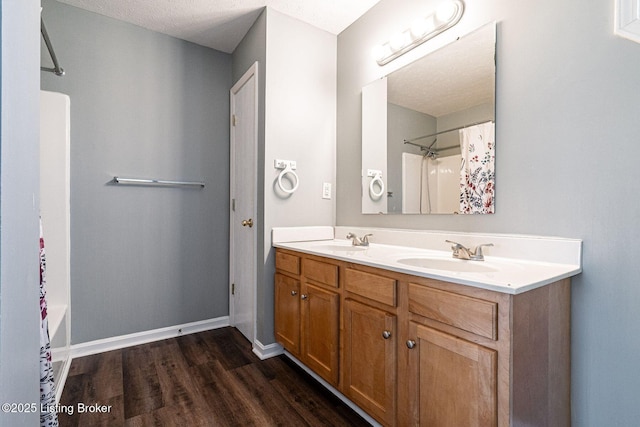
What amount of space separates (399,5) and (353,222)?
4.73ft

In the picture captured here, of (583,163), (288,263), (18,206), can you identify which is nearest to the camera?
(18,206)

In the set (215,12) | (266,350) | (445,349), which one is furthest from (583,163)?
(215,12)

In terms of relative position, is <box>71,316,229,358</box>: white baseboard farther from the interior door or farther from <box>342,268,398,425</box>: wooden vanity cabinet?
<box>342,268,398,425</box>: wooden vanity cabinet

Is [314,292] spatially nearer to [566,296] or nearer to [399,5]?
[566,296]

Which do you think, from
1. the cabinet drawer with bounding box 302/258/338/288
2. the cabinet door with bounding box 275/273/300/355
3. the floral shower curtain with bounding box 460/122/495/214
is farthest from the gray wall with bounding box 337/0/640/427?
the cabinet door with bounding box 275/273/300/355

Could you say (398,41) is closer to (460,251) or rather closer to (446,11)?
(446,11)

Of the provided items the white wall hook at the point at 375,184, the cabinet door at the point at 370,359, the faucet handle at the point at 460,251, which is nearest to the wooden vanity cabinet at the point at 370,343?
the cabinet door at the point at 370,359

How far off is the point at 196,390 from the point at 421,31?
2421mm

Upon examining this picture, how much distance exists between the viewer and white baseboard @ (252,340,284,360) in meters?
2.02

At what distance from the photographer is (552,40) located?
3.89ft

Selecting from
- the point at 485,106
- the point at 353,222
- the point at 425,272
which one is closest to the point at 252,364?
the point at 353,222

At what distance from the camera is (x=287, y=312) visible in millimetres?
1905

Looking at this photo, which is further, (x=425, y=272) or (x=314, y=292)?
(x=314, y=292)

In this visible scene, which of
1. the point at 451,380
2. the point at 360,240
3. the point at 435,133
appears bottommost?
the point at 451,380
